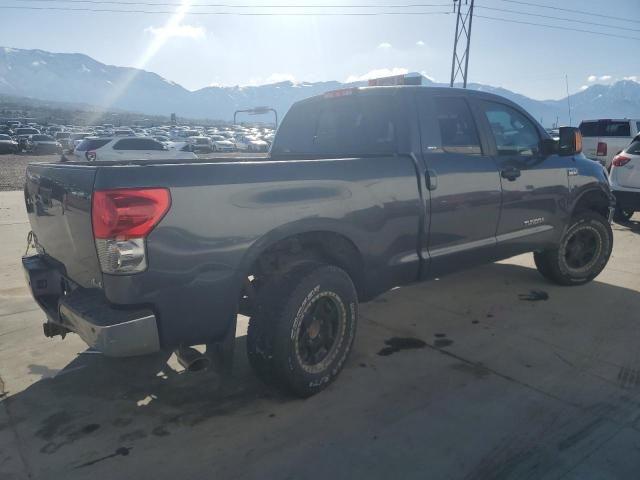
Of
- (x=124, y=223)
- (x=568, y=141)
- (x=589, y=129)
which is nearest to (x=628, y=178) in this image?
(x=568, y=141)

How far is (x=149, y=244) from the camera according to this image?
2.22 m

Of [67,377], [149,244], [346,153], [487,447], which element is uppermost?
[346,153]

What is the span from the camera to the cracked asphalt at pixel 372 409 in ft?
7.71

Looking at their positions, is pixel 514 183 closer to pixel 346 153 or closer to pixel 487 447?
pixel 346 153

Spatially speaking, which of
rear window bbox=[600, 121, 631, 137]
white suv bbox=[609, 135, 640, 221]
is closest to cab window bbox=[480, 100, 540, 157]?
white suv bbox=[609, 135, 640, 221]

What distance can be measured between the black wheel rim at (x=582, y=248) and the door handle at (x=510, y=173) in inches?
52.9

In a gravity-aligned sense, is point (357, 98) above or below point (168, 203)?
above

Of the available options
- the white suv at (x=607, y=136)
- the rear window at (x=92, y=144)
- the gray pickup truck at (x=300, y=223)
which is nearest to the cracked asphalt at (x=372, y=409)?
the gray pickup truck at (x=300, y=223)

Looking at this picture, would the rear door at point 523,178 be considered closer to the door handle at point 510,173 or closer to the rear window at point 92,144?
the door handle at point 510,173

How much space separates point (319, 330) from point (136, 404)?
1185mm

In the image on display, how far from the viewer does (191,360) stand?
A: 99.9 inches

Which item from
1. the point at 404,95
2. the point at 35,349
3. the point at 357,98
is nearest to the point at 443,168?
the point at 404,95

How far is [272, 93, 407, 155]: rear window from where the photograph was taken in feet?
12.0

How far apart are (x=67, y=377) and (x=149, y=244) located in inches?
64.0
